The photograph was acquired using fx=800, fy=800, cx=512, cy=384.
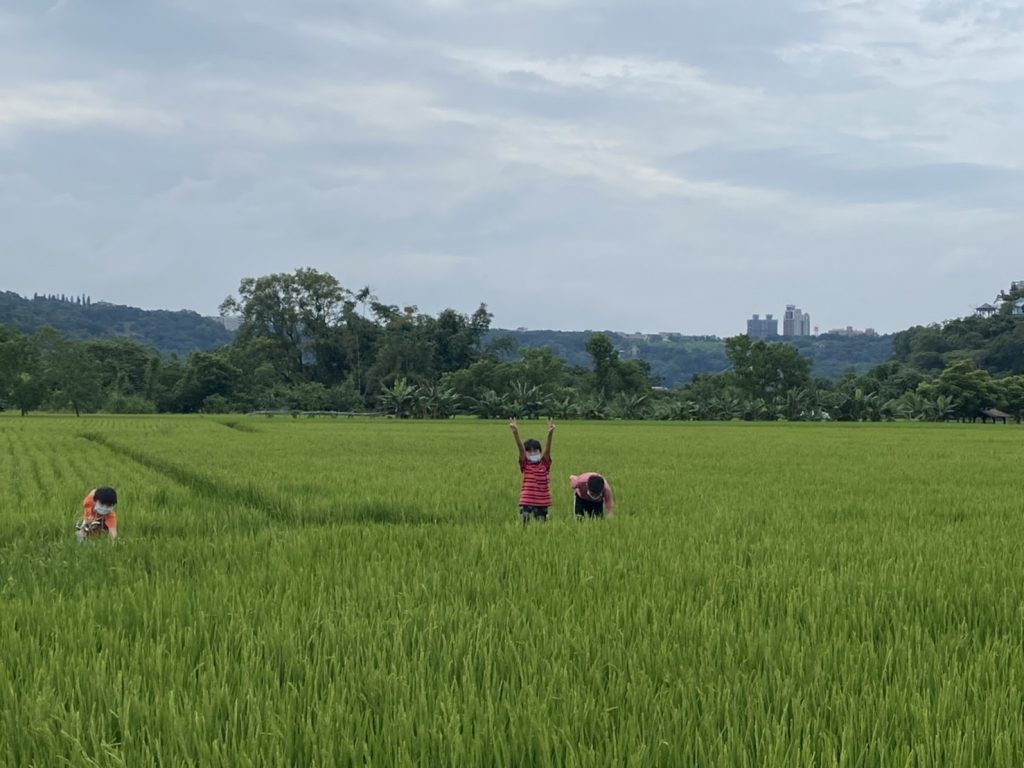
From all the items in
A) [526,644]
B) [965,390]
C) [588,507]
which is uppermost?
[965,390]

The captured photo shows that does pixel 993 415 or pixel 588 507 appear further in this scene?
pixel 993 415

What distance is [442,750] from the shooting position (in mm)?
2037

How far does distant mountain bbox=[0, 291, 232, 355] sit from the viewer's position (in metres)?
134

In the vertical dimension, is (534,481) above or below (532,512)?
above

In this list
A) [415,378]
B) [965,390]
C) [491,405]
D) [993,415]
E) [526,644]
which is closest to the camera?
[526,644]

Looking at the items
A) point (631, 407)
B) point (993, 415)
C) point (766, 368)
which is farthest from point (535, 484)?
point (993, 415)

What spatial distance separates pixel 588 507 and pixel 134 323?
173m

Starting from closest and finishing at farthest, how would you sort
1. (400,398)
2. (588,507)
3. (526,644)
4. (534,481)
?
1. (526,644)
2. (534,481)
3. (588,507)
4. (400,398)

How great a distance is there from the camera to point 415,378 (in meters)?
66.6

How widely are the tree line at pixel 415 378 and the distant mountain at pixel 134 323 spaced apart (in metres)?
68.7

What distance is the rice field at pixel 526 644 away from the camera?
2.13m

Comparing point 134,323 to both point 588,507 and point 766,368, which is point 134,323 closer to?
point 766,368

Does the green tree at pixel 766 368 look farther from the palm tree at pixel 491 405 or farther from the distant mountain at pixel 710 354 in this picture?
the distant mountain at pixel 710 354

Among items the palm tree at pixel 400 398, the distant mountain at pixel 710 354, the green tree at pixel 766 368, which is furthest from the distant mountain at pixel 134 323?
the green tree at pixel 766 368
